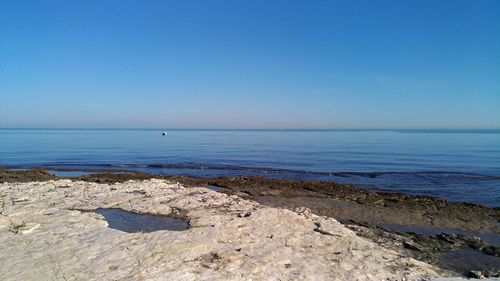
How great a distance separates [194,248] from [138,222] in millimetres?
3339

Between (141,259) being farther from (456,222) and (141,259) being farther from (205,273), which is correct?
(456,222)

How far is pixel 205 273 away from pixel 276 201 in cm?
888

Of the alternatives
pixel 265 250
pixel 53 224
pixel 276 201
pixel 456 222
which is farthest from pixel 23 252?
pixel 456 222

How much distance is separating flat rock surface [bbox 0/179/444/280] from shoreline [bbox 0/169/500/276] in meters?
1.30

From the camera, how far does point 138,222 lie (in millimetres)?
10039

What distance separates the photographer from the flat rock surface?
6238 mm

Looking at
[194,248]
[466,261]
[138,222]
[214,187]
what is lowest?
[214,187]

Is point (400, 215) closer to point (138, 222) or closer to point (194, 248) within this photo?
point (194, 248)

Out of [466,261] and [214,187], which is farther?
[214,187]

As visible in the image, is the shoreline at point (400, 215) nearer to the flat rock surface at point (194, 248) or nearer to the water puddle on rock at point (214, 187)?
the water puddle on rock at point (214, 187)

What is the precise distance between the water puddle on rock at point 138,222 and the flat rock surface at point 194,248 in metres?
0.32

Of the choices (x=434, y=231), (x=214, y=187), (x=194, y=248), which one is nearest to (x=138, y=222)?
(x=194, y=248)

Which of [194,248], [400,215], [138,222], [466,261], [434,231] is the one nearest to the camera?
[194,248]

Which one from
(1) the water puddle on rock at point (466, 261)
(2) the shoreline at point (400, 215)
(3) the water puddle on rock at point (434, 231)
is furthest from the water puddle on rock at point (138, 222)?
(3) the water puddle on rock at point (434, 231)
